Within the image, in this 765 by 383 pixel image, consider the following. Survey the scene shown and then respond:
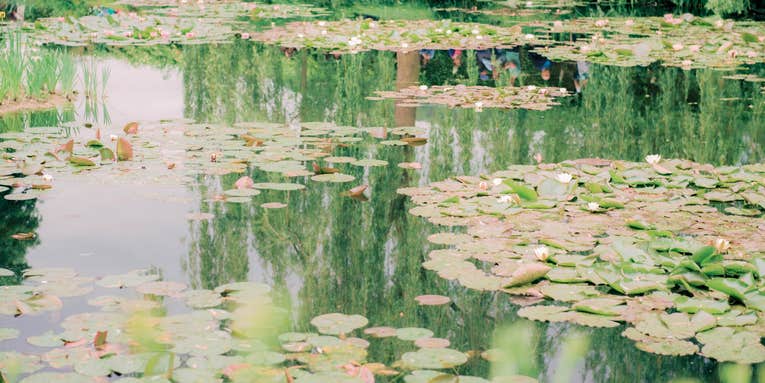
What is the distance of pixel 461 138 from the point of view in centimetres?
624

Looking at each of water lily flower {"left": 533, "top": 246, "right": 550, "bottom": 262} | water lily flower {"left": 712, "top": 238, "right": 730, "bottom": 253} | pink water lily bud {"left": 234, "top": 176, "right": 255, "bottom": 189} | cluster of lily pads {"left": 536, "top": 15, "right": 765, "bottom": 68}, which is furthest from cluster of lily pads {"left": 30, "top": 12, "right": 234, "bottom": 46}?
water lily flower {"left": 712, "top": 238, "right": 730, "bottom": 253}

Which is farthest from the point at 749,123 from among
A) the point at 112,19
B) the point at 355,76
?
the point at 112,19

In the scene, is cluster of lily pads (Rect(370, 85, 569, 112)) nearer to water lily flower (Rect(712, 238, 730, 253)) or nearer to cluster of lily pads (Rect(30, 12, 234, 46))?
water lily flower (Rect(712, 238, 730, 253))

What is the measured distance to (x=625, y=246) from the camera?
12.5 feet

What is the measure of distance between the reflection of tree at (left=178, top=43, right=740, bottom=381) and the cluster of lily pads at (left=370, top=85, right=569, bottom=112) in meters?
0.21

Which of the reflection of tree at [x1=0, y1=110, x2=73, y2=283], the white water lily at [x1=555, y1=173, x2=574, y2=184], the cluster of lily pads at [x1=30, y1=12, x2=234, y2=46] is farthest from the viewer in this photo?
the cluster of lily pads at [x1=30, y1=12, x2=234, y2=46]

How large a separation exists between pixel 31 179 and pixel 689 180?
11.8 feet

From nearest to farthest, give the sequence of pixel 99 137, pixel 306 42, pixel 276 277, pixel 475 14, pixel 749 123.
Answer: pixel 276 277 < pixel 99 137 < pixel 749 123 < pixel 306 42 < pixel 475 14

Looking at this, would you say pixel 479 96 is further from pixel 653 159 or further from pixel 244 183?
pixel 244 183

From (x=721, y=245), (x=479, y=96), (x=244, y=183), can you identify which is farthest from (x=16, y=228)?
(x=479, y=96)

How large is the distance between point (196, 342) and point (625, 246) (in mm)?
1814

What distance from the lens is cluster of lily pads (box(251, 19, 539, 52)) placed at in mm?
10664

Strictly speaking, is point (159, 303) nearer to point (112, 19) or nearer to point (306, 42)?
point (306, 42)

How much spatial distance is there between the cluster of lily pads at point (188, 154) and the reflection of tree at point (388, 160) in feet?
0.42
